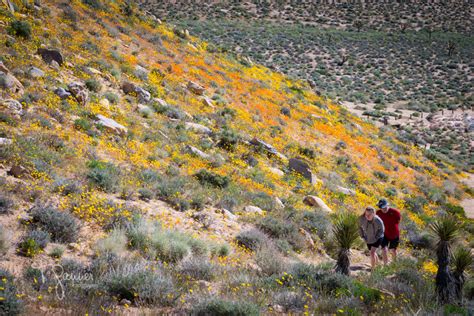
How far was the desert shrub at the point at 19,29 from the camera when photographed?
44.1 ft

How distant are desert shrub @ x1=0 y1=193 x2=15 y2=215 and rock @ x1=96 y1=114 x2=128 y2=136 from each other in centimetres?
518

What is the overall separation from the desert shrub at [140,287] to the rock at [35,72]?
375 inches

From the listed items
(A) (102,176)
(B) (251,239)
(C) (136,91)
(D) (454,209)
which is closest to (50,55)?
(C) (136,91)

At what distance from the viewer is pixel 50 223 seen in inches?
242

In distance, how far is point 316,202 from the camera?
39.7ft

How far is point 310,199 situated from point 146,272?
820cm

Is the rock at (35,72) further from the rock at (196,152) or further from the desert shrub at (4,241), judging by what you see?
the desert shrub at (4,241)

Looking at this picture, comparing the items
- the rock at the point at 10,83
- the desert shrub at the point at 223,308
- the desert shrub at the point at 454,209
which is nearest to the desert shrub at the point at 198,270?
the desert shrub at the point at 223,308

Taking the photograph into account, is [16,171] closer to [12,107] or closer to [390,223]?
[12,107]

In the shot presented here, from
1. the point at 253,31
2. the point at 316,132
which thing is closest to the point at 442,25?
the point at 253,31

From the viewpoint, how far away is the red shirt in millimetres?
8523

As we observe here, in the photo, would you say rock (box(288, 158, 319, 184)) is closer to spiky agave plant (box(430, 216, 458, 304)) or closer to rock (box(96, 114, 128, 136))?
rock (box(96, 114, 128, 136))

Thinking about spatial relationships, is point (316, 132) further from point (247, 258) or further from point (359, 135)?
point (247, 258)

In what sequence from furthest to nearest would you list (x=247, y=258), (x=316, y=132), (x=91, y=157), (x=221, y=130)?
(x=316, y=132) → (x=221, y=130) → (x=91, y=157) → (x=247, y=258)
